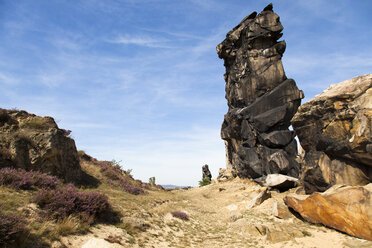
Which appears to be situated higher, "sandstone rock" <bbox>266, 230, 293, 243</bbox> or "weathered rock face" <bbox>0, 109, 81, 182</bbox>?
"weathered rock face" <bbox>0, 109, 81, 182</bbox>

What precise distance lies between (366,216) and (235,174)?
3890 cm

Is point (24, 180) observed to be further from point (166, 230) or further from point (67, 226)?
point (166, 230)

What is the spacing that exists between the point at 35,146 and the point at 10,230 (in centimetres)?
1139

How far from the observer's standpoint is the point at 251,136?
138ft

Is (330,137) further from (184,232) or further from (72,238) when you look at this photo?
(72,238)

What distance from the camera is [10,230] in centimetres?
717

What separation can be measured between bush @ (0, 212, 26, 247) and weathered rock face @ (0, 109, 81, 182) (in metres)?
8.99

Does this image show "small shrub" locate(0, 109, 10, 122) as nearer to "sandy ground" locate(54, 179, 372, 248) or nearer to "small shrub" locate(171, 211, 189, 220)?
"sandy ground" locate(54, 179, 372, 248)

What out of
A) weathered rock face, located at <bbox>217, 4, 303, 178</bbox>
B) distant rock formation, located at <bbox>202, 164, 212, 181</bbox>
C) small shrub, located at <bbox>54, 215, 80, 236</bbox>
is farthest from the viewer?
distant rock formation, located at <bbox>202, 164, 212, 181</bbox>

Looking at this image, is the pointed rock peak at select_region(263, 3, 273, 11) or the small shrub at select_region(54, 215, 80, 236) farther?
the pointed rock peak at select_region(263, 3, 273, 11)

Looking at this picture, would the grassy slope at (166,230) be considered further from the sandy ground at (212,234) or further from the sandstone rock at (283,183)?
the sandstone rock at (283,183)

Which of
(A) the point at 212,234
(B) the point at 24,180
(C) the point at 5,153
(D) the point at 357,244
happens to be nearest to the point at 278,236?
(D) the point at 357,244

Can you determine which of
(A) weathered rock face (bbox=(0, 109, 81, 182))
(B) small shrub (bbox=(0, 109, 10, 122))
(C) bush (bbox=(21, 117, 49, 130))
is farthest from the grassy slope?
(B) small shrub (bbox=(0, 109, 10, 122))

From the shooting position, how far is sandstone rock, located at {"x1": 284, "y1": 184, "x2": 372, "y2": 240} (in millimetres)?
11078
